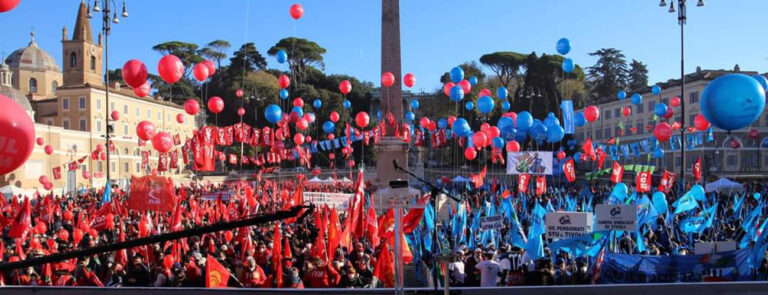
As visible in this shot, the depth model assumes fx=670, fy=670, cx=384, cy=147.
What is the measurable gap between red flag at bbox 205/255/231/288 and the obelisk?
13.9 m

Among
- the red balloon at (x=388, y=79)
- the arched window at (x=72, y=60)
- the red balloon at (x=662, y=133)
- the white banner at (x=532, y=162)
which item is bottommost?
the white banner at (x=532, y=162)

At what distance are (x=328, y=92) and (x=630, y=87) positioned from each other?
29.2 m

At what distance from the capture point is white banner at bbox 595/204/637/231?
9.95m

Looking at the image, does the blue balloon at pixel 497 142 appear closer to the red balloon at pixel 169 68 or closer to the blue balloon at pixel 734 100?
the red balloon at pixel 169 68

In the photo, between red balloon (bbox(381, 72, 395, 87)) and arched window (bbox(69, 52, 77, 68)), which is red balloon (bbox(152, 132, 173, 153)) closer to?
red balloon (bbox(381, 72, 395, 87))

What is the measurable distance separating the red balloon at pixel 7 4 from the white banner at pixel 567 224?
8.95 m

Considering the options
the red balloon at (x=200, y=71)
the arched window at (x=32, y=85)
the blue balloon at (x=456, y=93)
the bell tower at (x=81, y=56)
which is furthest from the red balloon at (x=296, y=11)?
the arched window at (x=32, y=85)

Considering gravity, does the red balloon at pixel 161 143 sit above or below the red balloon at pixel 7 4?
below

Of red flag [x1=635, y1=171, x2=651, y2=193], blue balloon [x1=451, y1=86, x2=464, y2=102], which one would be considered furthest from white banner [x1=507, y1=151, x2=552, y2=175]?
blue balloon [x1=451, y1=86, x2=464, y2=102]

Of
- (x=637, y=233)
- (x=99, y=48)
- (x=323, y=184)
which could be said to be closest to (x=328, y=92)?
(x=99, y=48)

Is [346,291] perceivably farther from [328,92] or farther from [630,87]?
[630,87]

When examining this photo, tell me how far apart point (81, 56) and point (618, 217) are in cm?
5861

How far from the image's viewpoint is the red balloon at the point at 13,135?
2.75 metres

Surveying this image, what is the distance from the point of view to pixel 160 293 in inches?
142
